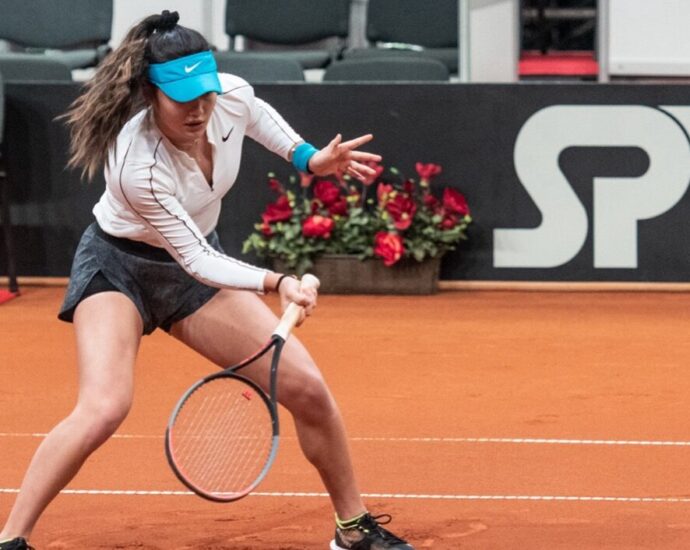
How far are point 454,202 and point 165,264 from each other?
16.2ft

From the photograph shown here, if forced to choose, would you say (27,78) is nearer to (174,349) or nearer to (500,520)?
(174,349)

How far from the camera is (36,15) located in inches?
436

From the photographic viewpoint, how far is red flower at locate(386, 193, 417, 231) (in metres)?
8.43

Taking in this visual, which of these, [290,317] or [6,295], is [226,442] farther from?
[6,295]

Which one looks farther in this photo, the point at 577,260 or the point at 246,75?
the point at 246,75

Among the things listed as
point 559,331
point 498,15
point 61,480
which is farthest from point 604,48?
point 61,480

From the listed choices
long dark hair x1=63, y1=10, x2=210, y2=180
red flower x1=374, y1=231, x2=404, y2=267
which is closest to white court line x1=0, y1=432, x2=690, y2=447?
long dark hair x1=63, y1=10, x2=210, y2=180

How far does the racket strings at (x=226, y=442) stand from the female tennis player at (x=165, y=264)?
7.1 inches

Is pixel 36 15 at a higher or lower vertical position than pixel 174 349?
higher

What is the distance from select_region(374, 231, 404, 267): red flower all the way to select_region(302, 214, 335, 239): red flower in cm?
31

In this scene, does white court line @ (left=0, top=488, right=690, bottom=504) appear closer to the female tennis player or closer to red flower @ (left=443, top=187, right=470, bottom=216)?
the female tennis player

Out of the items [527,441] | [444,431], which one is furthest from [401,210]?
[527,441]

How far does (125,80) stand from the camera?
137 inches

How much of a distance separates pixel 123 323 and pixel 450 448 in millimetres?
1776
